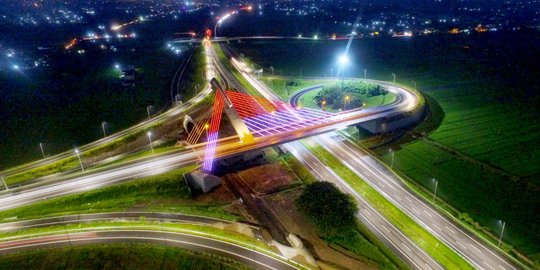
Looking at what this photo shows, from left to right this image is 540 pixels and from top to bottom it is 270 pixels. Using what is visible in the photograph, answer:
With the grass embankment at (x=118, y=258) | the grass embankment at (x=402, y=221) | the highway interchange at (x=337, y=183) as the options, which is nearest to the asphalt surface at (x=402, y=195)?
the highway interchange at (x=337, y=183)

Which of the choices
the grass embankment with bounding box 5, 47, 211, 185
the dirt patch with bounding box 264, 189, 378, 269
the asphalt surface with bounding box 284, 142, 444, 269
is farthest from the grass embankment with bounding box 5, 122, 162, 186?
the asphalt surface with bounding box 284, 142, 444, 269

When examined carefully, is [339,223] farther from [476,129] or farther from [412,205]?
[476,129]

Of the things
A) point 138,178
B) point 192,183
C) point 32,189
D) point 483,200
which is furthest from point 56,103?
point 483,200

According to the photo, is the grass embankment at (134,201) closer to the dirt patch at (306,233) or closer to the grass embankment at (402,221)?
the dirt patch at (306,233)

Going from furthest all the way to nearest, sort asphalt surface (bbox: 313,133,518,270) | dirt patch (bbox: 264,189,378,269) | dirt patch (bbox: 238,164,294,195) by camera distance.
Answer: dirt patch (bbox: 238,164,294,195) → dirt patch (bbox: 264,189,378,269) → asphalt surface (bbox: 313,133,518,270)

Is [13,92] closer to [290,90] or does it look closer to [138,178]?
[138,178]

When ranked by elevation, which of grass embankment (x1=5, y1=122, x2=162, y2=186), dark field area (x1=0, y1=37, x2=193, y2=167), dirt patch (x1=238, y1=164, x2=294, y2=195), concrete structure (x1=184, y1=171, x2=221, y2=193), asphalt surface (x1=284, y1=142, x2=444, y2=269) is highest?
dark field area (x1=0, y1=37, x2=193, y2=167)

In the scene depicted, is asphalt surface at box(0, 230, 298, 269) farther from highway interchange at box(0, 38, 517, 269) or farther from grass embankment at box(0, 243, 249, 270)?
grass embankment at box(0, 243, 249, 270)
